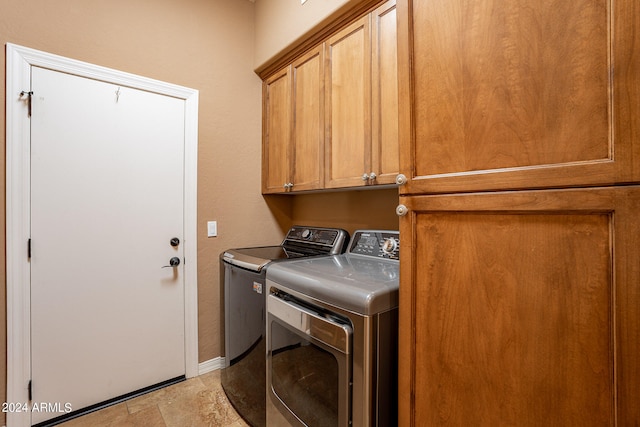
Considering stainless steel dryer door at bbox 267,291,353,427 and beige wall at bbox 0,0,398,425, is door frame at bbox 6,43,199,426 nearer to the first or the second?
beige wall at bbox 0,0,398,425

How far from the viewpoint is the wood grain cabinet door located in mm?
563

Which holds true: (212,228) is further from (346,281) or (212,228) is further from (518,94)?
(518,94)

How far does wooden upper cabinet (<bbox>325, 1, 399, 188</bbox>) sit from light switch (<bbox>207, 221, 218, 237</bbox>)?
3.28 ft

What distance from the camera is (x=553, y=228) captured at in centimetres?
64

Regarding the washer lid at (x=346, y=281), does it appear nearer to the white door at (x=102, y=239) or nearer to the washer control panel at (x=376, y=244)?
the washer control panel at (x=376, y=244)

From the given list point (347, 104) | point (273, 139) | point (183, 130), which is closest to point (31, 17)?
point (183, 130)

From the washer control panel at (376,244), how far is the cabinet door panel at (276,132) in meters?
0.70

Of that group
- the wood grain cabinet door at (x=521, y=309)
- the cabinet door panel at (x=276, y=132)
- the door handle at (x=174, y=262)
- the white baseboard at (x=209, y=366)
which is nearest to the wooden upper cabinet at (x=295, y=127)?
the cabinet door panel at (x=276, y=132)

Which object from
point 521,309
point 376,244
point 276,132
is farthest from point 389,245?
point 276,132

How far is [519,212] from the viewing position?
2.26 ft

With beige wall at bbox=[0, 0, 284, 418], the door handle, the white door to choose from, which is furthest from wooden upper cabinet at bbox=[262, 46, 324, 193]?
the door handle

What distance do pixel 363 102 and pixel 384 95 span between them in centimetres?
14

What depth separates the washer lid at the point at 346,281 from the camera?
0.97m

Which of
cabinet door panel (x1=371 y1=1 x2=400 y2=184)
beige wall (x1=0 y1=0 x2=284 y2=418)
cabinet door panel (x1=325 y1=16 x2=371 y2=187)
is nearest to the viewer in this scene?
cabinet door panel (x1=371 y1=1 x2=400 y2=184)
